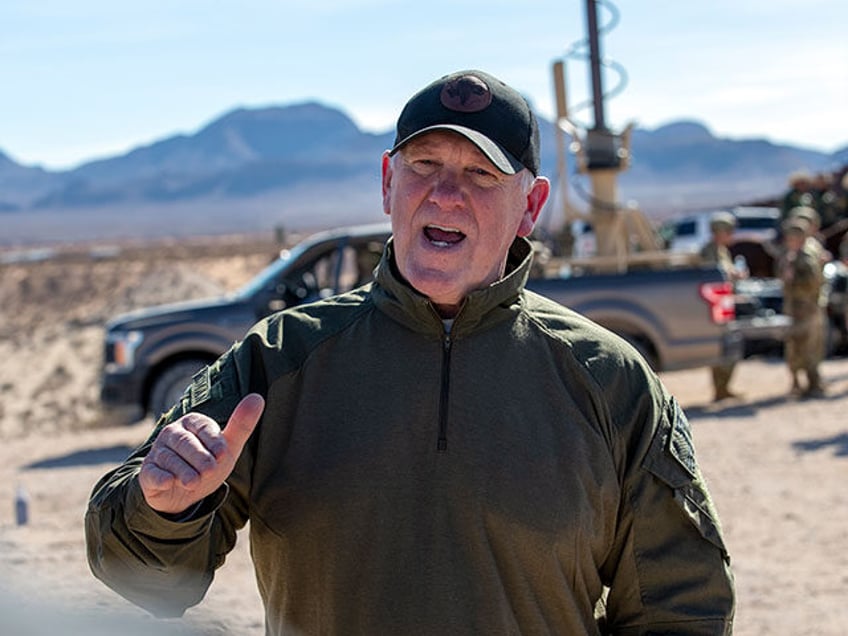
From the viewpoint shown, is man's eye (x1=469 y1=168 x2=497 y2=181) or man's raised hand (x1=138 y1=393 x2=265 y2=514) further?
man's eye (x1=469 y1=168 x2=497 y2=181)

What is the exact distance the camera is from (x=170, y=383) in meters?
10.1

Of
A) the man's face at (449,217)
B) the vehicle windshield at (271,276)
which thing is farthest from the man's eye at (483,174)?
the vehicle windshield at (271,276)

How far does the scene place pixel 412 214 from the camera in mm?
2146

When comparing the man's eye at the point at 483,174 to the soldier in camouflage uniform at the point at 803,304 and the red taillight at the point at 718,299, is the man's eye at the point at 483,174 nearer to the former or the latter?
the red taillight at the point at 718,299

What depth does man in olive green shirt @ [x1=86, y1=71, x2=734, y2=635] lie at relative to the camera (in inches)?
77.0

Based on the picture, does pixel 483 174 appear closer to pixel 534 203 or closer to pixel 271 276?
pixel 534 203

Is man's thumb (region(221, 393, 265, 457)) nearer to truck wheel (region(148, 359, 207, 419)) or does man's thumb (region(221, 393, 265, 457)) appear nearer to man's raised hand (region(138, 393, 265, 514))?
man's raised hand (region(138, 393, 265, 514))

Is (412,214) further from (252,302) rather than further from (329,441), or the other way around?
(252,302)

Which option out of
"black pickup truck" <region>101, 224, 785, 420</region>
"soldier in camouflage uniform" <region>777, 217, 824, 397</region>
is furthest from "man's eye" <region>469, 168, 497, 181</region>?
"soldier in camouflage uniform" <region>777, 217, 824, 397</region>

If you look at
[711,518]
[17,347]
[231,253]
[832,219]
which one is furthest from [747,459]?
[231,253]

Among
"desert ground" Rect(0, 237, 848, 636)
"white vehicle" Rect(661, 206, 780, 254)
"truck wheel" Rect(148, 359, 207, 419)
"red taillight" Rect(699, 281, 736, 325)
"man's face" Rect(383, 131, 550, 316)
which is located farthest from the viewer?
"white vehicle" Rect(661, 206, 780, 254)

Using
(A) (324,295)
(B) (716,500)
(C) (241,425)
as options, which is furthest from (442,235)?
(A) (324,295)

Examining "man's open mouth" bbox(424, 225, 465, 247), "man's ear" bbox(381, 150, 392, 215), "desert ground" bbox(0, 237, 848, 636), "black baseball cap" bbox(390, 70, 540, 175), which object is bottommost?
"desert ground" bbox(0, 237, 848, 636)

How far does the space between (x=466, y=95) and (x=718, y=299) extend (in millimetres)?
8722
